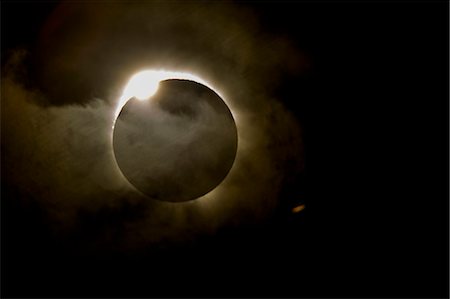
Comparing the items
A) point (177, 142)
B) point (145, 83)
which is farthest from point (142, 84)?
point (177, 142)

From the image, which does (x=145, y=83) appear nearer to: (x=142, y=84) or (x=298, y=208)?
(x=142, y=84)

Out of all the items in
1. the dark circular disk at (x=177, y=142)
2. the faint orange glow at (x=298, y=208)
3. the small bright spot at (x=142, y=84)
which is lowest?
the faint orange glow at (x=298, y=208)

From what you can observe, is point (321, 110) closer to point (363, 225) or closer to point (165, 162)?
point (363, 225)

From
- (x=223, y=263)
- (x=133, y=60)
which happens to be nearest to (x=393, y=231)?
(x=223, y=263)

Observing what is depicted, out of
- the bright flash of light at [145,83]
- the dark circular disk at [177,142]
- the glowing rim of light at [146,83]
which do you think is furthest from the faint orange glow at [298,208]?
the bright flash of light at [145,83]

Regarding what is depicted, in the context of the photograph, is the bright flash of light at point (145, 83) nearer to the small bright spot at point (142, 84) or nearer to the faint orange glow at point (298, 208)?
the small bright spot at point (142, 84)

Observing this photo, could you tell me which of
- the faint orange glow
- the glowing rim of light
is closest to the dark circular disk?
the glowing rim of light
